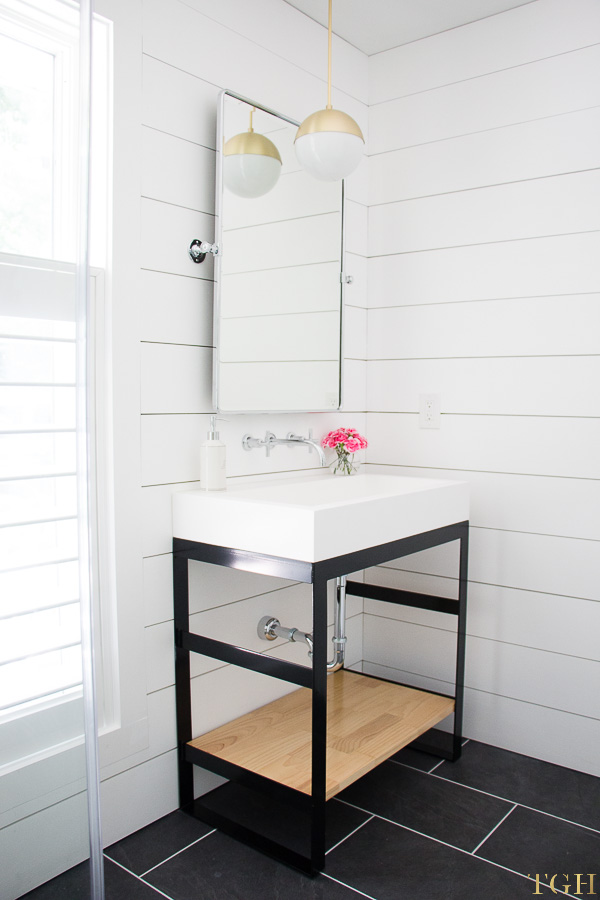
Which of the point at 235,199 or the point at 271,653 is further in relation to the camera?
the point at 271,653

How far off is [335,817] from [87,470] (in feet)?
4.79

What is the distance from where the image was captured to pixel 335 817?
1882 millimetres

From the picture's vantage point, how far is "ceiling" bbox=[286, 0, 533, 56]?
85.7 inches

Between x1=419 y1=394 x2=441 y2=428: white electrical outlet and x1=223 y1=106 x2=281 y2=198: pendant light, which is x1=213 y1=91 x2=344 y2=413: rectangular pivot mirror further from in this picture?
x1=419 y1=394 x2=441 y2=428: white electrical outlet

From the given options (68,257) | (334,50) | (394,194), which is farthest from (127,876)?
(334,50)

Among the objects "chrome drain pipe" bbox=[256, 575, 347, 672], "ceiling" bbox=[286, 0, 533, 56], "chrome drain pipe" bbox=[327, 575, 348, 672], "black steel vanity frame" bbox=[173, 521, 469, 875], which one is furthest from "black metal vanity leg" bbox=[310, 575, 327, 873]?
"ceiling" bbox=[286, 0, 533, 56]

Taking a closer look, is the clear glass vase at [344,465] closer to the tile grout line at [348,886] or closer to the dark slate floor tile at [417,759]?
the dark slate floor tile at [417,759]

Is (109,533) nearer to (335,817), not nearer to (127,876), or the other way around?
(127,876)

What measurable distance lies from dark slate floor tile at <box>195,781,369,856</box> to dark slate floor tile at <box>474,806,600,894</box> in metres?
0.35

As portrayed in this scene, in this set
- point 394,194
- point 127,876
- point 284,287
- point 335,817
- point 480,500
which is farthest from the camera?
point 394,194

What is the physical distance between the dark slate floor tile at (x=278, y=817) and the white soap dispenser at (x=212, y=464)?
81 cm

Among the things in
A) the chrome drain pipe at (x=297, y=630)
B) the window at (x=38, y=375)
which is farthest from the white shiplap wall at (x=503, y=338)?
the window at (x=38, y=375)

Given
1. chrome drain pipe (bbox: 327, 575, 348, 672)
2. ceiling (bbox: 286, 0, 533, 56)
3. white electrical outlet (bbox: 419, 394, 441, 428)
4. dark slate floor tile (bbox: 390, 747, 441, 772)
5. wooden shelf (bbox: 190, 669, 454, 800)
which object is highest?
ceiling (bbox: 286, 0, 533, 56)

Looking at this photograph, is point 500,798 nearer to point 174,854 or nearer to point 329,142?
point 174,854
